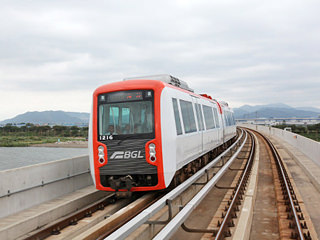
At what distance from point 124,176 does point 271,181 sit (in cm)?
713

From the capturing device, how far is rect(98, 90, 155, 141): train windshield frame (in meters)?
8.54

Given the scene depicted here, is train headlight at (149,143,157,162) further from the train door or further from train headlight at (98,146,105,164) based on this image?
the train door

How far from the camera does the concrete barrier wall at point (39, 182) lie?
24.0 ft

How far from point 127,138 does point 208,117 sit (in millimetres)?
6915

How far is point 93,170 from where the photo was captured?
871cm

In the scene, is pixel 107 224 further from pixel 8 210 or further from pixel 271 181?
pixel 271 181

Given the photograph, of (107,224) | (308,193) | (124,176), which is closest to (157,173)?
(124,176)

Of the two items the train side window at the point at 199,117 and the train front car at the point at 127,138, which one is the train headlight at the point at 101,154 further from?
the train side window at the point at 199,117

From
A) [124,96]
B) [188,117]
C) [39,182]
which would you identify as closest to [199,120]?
[188,117]

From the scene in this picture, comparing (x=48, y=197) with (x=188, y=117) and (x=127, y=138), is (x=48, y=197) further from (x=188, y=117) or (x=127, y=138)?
(x=188, y=117)

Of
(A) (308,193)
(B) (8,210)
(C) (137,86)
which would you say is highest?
(C) (137,86)

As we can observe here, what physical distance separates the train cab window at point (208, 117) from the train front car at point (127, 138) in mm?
5720

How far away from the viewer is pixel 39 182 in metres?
8.27

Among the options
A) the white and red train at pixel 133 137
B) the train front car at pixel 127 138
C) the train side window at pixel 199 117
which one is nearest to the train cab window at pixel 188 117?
the train side window at pixel 199 117
